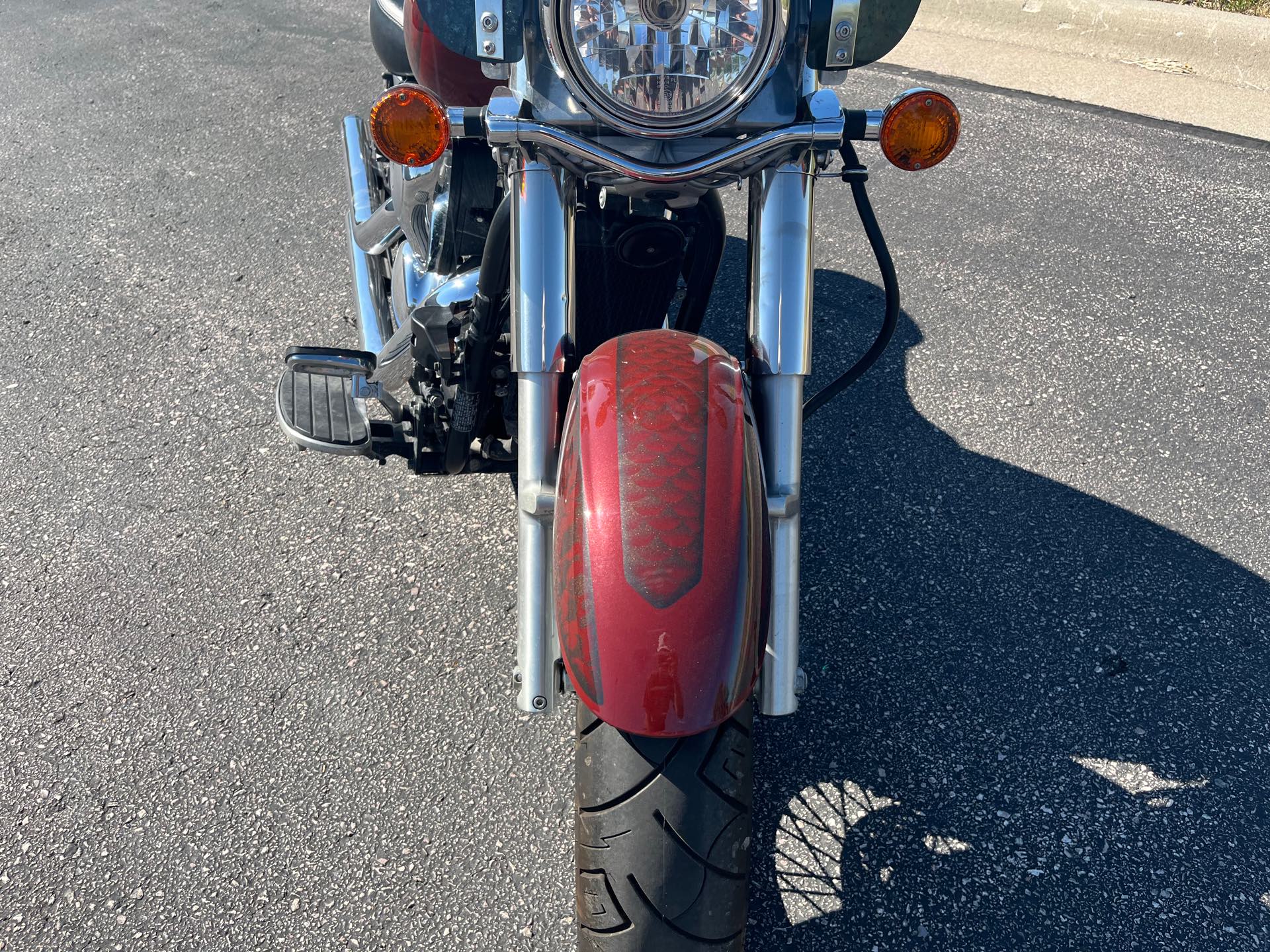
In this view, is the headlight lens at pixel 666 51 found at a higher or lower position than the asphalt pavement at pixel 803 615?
higher

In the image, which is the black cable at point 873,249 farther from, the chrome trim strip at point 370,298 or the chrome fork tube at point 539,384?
the chrome trim strip at point 370,298

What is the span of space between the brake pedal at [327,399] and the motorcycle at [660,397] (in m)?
0.50

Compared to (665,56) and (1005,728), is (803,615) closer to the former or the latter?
(1005,728)

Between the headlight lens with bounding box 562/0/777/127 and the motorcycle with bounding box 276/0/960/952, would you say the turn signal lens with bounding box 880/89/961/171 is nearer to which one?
the motorcycle with bounding box 276/0/960/952

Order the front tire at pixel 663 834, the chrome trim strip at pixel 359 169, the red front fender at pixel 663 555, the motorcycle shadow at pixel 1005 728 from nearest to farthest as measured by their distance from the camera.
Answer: the red front fender at pixel 663 555
the front tire at pixel 663 834
the motorcycle shadow at pixel 1005 728
the chrome trim strip at pixel 359 169

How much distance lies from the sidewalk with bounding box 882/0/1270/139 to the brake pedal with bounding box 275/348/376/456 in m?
4.18

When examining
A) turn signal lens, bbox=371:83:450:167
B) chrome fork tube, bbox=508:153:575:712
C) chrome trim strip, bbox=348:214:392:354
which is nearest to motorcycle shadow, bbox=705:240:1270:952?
chrome fork tube, bbox=508:153:575:712

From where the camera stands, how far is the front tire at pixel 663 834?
1614mm

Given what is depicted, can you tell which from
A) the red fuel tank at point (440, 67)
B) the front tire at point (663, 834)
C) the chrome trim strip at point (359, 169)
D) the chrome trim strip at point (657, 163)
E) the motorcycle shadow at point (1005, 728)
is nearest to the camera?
the front tire at point (663, 834)

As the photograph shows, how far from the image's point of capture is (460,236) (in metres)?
2.57

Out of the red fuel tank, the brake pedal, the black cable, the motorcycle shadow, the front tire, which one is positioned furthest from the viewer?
the red fuel tank

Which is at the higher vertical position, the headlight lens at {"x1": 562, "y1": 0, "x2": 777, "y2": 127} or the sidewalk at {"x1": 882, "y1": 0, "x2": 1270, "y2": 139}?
the headlight lens at {"x1": 562, "y1": 0, "x2": 777, "y2": 127}

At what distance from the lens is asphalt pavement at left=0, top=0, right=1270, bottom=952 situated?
2100 millimetres

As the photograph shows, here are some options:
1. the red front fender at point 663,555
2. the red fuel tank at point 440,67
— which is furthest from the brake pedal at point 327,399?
the red front fender at point 663,555
